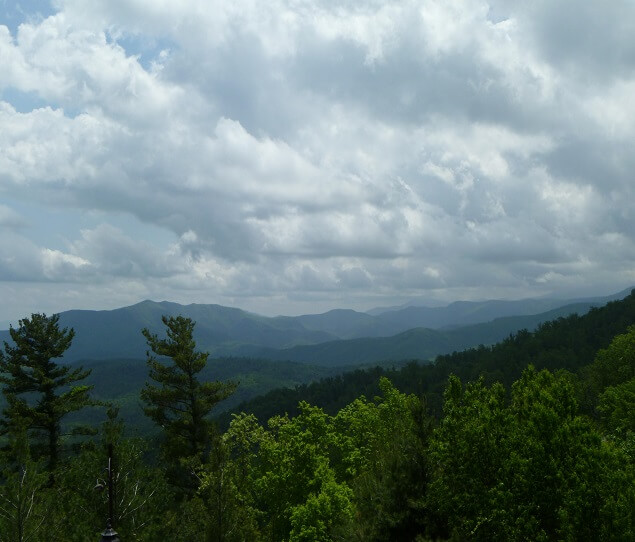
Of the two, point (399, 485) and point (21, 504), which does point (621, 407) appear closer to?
point (399, 485)

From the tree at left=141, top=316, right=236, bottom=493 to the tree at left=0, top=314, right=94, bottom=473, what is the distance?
17.8ft

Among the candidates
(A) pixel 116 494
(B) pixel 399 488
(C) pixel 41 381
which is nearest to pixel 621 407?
(B) pixel 399 488

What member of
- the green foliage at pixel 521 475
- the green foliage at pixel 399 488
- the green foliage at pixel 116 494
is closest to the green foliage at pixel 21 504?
the green foliage at pixel 116 494

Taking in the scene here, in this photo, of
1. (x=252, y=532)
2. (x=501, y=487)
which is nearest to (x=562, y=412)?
(x=501, y=487)

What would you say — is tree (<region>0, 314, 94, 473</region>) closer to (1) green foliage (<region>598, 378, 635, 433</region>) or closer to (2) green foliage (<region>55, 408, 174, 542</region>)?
(2) green foliage (<region>55, 408, 174, 542</region>)

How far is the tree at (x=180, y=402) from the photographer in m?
36.8

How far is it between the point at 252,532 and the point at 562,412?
1525 centimetres

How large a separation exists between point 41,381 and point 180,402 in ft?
31.6

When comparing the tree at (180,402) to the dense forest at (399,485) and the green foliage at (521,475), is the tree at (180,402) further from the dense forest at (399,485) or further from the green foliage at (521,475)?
the green foliage at (521,475)

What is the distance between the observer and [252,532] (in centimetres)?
2270

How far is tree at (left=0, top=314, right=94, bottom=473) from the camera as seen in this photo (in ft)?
116

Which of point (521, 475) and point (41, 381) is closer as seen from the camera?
point (521, 475)

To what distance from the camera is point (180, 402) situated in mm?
38031

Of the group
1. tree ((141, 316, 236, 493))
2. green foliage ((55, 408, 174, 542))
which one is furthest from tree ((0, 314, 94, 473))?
green foliage ((55, 408, 174, 542))
